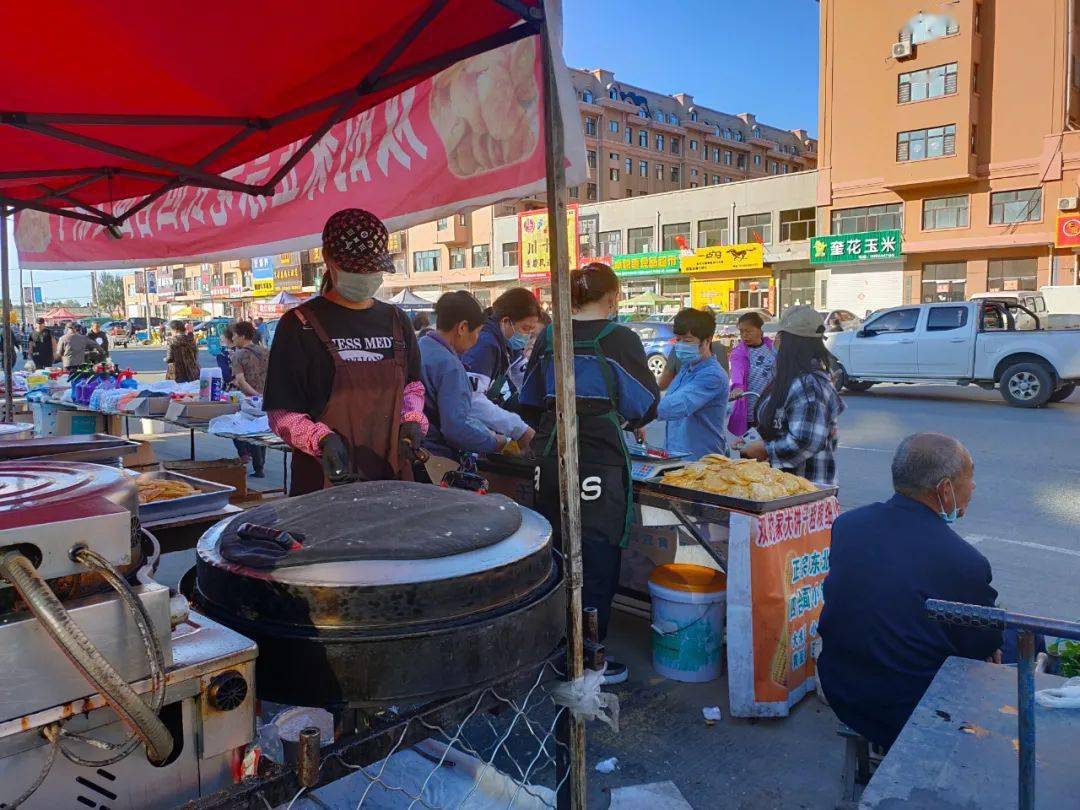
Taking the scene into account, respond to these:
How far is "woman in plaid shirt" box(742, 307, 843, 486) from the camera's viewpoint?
4188mm

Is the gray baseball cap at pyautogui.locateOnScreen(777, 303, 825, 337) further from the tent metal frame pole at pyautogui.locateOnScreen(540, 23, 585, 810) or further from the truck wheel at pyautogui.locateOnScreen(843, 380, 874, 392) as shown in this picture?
the truck wheel at pyautogui.locateOnScreen(843, 380, 874, 392)

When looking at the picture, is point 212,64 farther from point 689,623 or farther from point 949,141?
point 949,141

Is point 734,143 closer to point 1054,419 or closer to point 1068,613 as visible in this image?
point 1054,419

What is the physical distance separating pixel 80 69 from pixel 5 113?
503 mm

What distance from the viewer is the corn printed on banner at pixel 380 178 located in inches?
96.2

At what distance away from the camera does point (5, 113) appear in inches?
113

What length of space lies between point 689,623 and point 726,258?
3890 cm

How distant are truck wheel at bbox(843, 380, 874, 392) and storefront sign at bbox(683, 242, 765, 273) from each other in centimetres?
2298

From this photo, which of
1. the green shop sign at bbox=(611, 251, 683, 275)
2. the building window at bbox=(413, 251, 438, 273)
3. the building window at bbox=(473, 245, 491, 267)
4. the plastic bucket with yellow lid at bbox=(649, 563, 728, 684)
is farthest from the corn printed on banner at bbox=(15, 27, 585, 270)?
the building window at bbox=(413, 251, 438, 273)

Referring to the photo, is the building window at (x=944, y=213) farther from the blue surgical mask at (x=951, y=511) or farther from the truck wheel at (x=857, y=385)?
the blue surgical mask at (x=951, y=511)

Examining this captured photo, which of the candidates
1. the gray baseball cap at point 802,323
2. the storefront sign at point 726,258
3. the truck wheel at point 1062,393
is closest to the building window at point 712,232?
the storefront sign at point 726,258

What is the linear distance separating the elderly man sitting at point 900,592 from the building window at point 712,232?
41.4 meters

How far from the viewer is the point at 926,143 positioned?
33.4 meters

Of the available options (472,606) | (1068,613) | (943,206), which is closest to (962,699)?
(472,606)
